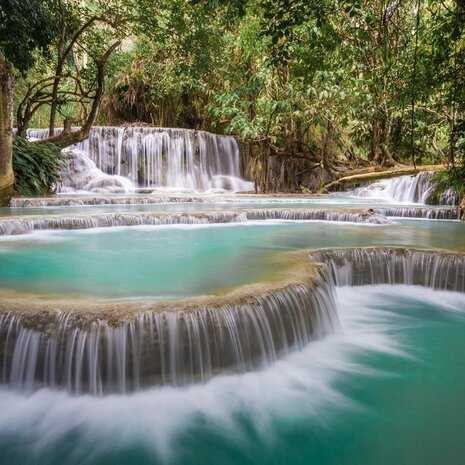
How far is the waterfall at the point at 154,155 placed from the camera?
59.2ft

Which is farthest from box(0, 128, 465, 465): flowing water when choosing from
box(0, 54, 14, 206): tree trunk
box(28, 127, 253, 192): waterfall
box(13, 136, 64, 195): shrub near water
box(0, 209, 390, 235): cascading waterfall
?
box(28, 127, 253, 192): waterfall

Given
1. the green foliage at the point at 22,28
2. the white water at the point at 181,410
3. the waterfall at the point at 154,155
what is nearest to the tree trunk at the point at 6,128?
the green foliage at the point at 22,28

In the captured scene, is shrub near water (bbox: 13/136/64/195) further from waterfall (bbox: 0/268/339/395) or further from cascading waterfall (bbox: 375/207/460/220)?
waterfall (bbox: 0/268/339/395)

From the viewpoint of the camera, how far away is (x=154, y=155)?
18.2 meters

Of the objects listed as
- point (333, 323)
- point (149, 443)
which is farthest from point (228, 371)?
point (333, 323)

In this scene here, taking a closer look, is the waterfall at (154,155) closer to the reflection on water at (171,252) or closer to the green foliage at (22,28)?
the green foliage at (22,28)

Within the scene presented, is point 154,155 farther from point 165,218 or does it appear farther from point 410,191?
point 165,218

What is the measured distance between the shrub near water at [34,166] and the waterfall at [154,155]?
3.91 metres

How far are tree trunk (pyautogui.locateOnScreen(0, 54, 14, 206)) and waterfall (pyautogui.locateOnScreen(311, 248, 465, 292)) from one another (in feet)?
24.6

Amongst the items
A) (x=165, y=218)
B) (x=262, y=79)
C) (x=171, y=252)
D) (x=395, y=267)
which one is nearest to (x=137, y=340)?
(x=171, y=252)

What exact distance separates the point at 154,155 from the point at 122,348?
1601cm

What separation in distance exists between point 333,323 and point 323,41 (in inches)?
101

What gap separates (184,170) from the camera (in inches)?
738

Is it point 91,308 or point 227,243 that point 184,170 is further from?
point 91,308
